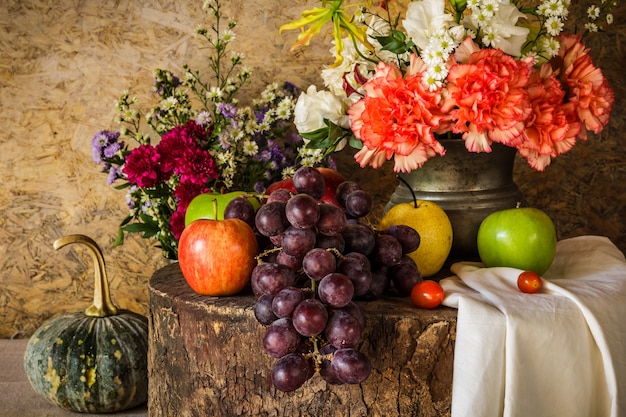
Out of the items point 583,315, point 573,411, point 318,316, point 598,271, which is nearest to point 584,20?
point 598,271

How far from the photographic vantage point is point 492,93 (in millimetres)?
1255

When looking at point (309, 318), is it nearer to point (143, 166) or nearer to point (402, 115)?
point (402, 115)

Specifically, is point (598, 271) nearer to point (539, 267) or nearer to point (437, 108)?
→ point (539, 267)

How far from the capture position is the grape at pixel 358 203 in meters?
1.28

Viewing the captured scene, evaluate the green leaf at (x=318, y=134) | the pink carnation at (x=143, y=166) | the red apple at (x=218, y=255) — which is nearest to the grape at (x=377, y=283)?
the red apple at (x=218, y=255)

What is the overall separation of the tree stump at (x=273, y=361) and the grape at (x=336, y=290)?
0.12 m

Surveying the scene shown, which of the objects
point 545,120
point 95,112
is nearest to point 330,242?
point 545,120

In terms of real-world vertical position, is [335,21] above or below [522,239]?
above

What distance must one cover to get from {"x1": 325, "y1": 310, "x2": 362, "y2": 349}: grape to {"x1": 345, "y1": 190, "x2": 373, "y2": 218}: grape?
27 centimetres

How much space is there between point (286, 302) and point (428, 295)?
0.26 meters

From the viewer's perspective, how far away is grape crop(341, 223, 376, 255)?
1206 millimetres

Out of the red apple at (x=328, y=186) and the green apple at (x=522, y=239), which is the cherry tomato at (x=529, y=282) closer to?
the green apple at (x=522, y=239)

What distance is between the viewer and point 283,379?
1045 millimetres

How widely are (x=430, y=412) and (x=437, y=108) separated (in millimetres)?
535
